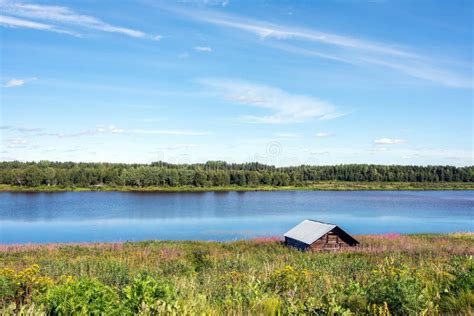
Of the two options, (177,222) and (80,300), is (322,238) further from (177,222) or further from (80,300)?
(177,222)

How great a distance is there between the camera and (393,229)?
160ft

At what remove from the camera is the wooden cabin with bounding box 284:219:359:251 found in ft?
75.6

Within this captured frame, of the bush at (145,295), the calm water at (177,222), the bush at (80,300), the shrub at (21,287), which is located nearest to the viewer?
the bush at (80,300)

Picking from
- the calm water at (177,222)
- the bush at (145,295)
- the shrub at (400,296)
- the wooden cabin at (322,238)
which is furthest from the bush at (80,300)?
the calm water at (177,222)

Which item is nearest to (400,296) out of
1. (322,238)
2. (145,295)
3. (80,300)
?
(145,295)

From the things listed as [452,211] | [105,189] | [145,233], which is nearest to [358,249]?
[145,233]

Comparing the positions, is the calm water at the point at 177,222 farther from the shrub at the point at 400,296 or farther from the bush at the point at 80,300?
the bush at the point at 80,300

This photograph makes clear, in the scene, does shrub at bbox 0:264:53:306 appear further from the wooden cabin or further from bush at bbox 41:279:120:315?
the wooden cabin

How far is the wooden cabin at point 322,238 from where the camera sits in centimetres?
2305

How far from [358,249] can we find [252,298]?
57.6ft

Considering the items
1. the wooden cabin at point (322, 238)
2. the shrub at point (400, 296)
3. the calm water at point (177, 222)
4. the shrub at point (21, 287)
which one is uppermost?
the shrub at point (400, 296)

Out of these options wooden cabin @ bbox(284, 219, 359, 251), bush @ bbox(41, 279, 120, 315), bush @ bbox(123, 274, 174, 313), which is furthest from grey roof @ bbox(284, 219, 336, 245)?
bush @ bbox(41, 279, 120, 315)

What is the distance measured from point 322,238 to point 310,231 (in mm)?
1540

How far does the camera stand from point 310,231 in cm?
2478
